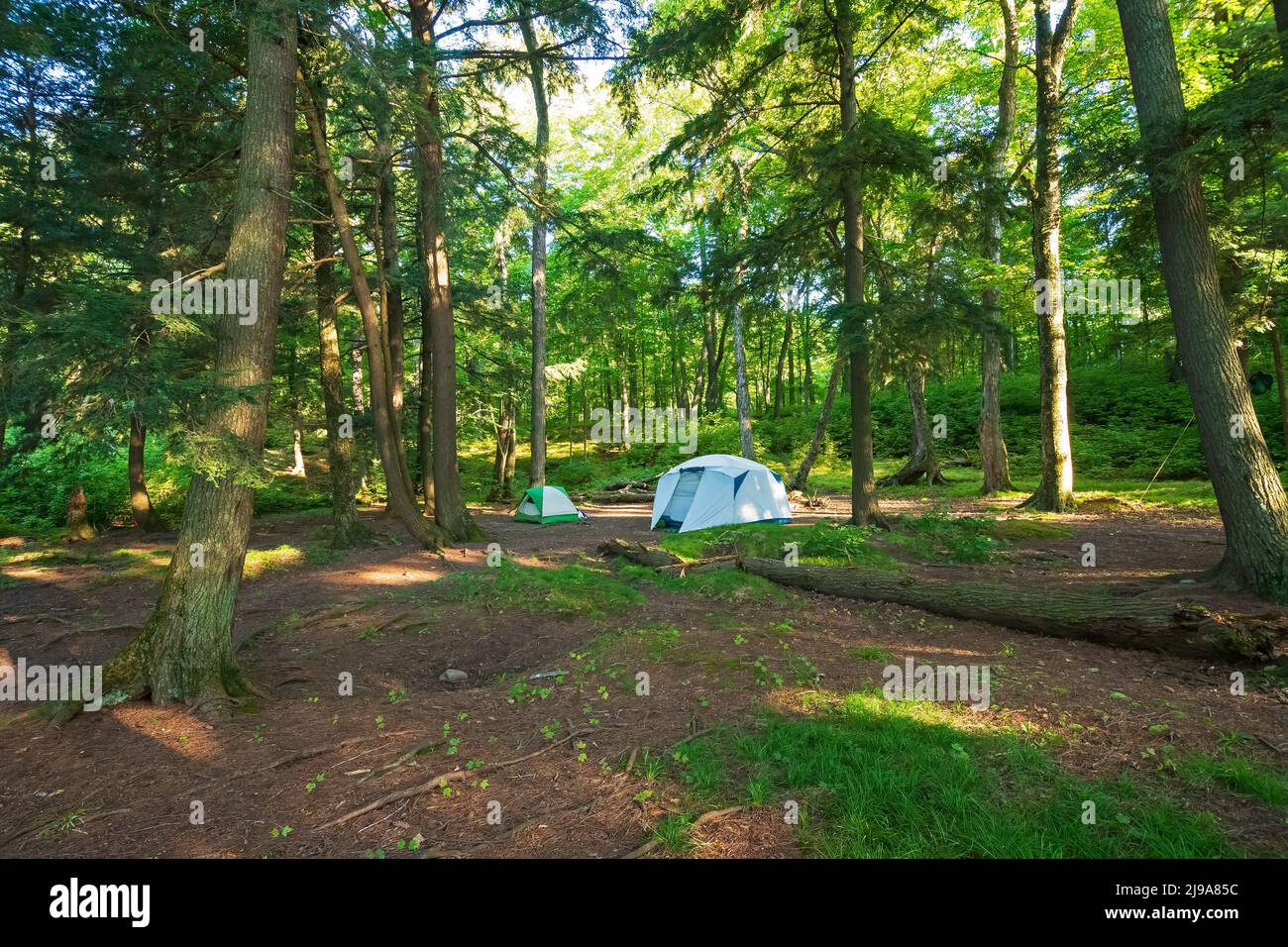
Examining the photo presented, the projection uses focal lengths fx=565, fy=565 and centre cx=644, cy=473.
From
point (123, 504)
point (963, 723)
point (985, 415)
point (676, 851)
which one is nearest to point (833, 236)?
point (985, 415)

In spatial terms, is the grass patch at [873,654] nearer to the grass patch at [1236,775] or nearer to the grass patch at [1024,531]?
the grass patch at [1236,775]

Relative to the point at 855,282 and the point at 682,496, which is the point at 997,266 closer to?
the point at 855,282

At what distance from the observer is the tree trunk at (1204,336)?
236 inches

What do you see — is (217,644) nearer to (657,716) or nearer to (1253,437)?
(657,716)

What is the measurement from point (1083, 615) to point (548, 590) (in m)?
6.03

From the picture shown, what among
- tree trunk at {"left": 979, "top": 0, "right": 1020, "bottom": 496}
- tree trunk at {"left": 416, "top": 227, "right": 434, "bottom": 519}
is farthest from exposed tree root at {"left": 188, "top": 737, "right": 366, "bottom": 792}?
tree trunk at {"left": 979, "top": 0, "right": 1020, "bottom": 496}

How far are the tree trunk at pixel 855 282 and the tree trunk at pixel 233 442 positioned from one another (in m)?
8.02

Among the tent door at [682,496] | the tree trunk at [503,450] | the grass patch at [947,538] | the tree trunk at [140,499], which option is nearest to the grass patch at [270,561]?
the tree trunk at [140,499]

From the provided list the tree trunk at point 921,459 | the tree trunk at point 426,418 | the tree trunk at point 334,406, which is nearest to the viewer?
the tree trunk at point 334,406

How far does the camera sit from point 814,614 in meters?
7.08

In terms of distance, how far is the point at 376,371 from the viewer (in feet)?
35.0

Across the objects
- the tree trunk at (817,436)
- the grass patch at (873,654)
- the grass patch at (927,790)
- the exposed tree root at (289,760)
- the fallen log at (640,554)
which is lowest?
the exposed tree root at (289,760)

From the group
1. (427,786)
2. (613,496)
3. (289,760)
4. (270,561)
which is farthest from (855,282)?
(613,496)
